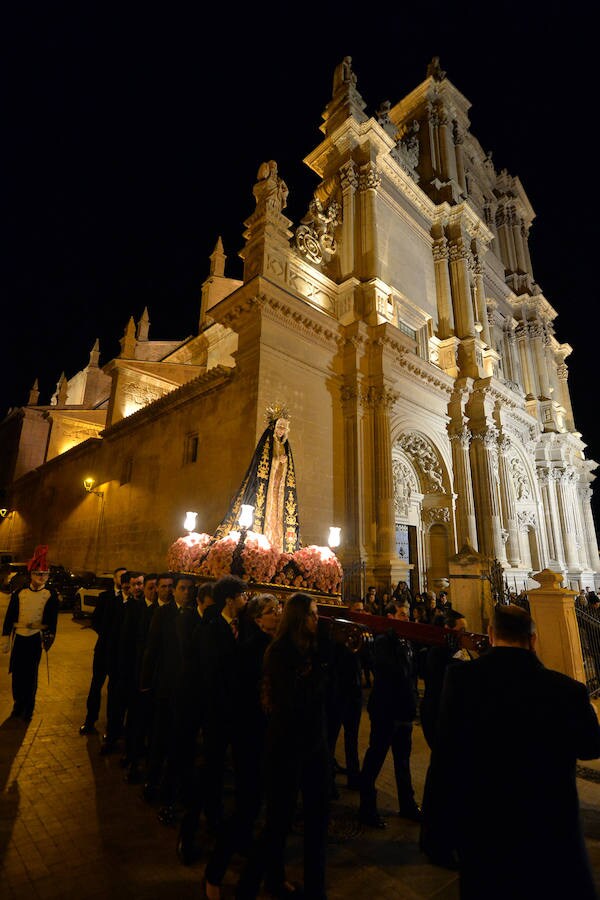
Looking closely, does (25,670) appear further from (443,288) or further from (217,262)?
(217,262)

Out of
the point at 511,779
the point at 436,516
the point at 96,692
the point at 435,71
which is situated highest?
the point at 435,71

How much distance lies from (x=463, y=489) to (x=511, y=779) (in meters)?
18.0

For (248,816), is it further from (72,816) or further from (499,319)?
(499,319)

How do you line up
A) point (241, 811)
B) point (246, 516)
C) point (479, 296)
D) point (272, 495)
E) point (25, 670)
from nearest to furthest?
point (241, 811) → point (25, 670) → point (246, 516) → point (272, 495) → point (479, 296)

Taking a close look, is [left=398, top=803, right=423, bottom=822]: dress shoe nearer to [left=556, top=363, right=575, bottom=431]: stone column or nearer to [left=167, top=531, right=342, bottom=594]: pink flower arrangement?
[left=167, top=531, right=342, bottom=594]: pink flower arrangement

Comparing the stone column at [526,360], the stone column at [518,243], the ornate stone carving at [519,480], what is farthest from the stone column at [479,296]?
the stone column at [518,243]

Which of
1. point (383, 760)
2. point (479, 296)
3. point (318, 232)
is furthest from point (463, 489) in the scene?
point (383, 760)

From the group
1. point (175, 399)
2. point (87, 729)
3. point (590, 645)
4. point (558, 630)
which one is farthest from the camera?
point (175, 399)

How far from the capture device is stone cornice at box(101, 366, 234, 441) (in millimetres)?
13867

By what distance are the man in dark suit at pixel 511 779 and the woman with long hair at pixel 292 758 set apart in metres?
0.94

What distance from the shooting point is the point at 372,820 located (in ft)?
12.1

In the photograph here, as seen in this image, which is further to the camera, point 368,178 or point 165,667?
point 368,178

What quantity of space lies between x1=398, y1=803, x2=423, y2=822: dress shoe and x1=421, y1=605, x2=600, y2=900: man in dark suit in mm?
2344

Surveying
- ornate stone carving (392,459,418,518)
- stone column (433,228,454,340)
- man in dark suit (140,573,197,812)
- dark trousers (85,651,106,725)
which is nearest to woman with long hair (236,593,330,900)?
man in dark suit (140,573,197,812)
